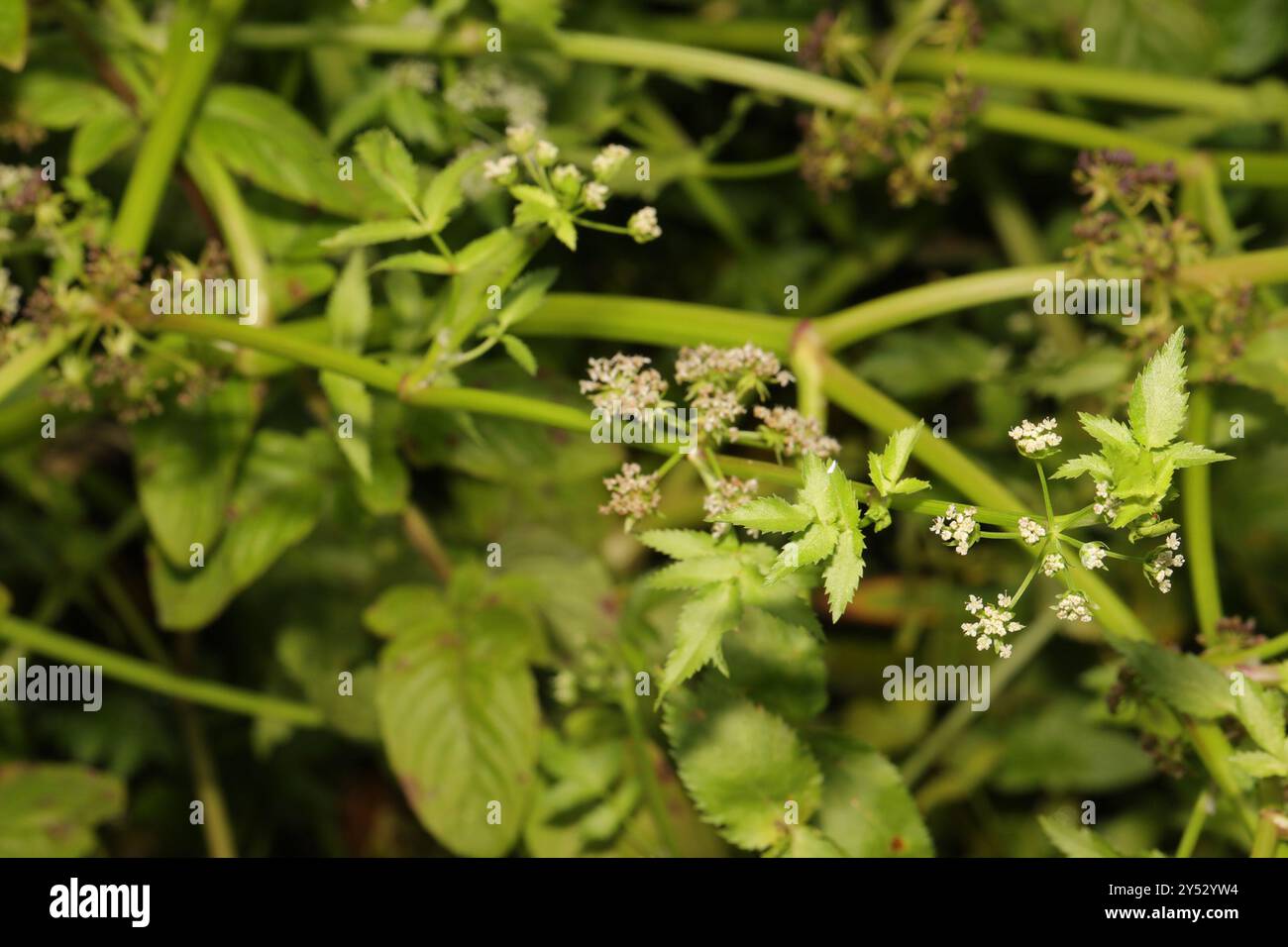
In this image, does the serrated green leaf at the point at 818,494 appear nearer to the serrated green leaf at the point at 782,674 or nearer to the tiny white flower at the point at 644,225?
the tiny white flower at the point at 644,225

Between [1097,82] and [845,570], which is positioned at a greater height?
[1097,82]

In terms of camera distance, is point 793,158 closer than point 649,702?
No

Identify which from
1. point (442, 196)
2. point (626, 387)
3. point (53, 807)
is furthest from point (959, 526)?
point (53, 807)

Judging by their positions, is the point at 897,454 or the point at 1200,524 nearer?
the point at 897,454

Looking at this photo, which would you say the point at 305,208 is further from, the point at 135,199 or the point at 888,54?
the point at 888,54

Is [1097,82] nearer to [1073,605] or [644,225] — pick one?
[644,225]

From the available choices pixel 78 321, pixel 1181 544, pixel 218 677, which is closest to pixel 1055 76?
pixel 1181 544

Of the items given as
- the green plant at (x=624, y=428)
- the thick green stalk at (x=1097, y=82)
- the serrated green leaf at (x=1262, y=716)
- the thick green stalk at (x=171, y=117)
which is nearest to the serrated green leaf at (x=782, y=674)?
the green plant at (x=624, y=428)
